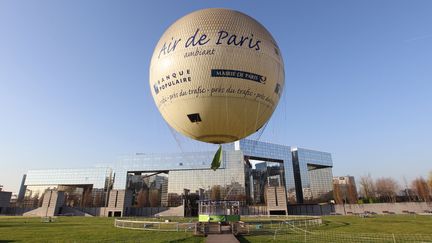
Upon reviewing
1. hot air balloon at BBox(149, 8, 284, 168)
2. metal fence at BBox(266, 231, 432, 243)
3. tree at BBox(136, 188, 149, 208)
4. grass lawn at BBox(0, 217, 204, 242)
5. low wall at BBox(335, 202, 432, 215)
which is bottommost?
grass lawn at BBox(0, 217, 204, 242)

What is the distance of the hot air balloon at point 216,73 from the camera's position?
40.4 feet

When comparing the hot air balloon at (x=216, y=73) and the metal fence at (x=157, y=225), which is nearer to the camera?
the hot air balloon at (x=216, y=73)

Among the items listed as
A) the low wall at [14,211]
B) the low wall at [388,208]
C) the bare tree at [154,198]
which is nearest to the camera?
the low wall at [388,208]

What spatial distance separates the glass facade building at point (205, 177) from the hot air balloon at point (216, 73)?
307 ft

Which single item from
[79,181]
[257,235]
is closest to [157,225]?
[257,235]

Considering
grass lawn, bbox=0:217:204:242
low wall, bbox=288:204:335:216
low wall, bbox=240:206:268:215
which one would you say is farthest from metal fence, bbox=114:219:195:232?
low wall, bbox=288:204:335:216

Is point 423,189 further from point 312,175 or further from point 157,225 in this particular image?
point 157,225

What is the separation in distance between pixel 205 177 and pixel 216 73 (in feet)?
341

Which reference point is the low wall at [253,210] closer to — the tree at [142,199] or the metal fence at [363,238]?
the metal fence at [363,238]

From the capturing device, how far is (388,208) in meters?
64.0

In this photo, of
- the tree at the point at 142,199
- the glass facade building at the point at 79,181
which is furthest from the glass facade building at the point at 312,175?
the glass facade building at the point at 79,181

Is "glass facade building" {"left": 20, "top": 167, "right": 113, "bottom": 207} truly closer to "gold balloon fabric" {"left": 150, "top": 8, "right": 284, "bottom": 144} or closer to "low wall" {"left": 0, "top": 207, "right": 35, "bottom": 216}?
"low wall" {"left": 0, "top": 207, "right": 35, "bottom": 216}

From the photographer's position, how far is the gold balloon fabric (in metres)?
12.3

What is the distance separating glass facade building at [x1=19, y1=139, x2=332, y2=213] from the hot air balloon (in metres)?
93.5
